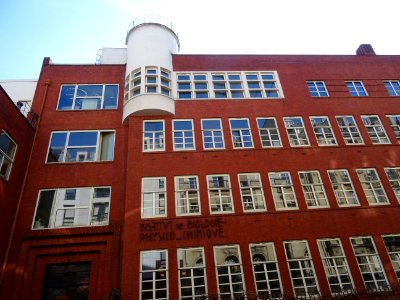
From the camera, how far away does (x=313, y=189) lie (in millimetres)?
16797

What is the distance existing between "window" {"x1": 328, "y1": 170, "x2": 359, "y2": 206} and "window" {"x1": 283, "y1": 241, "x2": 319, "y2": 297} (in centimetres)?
354

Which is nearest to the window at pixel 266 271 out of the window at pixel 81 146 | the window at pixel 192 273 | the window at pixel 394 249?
the window at pixel 192 273

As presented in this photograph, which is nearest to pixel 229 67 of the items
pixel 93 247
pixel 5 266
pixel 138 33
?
pixel 138 33

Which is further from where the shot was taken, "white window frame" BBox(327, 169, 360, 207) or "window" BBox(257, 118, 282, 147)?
"window" BBox(257, 118, 282, 147)

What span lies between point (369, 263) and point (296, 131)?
8.10 m

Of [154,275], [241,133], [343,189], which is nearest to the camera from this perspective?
[154,275]

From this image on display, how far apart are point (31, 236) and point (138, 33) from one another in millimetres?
14658

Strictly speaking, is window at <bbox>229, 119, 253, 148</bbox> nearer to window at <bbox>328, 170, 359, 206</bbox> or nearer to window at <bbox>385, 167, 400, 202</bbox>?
window at <bbox>328, 170, 359, 206</bbox>

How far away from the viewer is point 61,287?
1449 centimetres

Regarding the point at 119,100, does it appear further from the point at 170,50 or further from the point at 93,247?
the point at 93,247

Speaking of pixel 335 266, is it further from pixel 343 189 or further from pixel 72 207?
pixel 72 207

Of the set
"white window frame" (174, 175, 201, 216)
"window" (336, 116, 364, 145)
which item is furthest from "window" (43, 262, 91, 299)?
"window" (336, 116, 364, 145)

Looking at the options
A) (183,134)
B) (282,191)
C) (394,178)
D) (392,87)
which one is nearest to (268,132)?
(282,191)

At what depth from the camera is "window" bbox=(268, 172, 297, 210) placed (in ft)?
53.1
